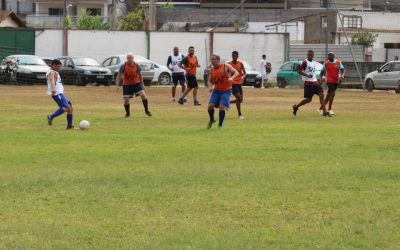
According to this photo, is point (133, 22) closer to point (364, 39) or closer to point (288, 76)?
point (364, 39)

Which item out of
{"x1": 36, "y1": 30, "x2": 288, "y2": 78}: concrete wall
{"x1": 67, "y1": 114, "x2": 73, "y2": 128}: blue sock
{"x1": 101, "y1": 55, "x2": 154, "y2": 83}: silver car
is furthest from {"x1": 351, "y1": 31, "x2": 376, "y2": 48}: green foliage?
{"x1": 67, "y1": 114, "x2": 73, "y2": 128}: blue sock

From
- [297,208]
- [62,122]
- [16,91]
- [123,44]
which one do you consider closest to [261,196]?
[297,208]

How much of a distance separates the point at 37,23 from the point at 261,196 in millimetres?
66843

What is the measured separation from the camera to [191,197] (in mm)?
9734

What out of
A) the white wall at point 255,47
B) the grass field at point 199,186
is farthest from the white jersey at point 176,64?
the white wall at point 255,47

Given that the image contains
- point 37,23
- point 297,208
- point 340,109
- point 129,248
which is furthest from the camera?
point 37,23

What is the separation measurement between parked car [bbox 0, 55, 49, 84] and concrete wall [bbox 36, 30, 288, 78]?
33.5 ft

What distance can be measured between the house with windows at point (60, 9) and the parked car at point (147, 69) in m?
29.4

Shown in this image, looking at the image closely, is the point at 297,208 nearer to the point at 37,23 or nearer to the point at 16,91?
the point at 16,91

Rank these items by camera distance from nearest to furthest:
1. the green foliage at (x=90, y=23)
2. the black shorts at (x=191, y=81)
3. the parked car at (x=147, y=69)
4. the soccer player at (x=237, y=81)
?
1. the soccer player at (x=237, y=81)
2. the black shorts at (x=191, y=81)
3. the parked car at (x=147, y=69)
4. the green foliage at (x=90, y=23)

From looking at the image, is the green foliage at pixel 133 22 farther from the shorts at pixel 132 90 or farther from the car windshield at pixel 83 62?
the shorts at pixel 132 90

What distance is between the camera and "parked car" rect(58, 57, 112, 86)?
41656mm

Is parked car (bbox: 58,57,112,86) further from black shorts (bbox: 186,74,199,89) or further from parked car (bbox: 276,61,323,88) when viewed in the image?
black shorts (bbox: 186,74,199,89)

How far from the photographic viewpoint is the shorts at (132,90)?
22203 mm
